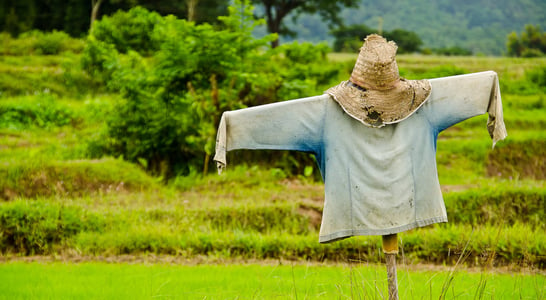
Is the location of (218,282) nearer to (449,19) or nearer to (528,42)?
(528,42)

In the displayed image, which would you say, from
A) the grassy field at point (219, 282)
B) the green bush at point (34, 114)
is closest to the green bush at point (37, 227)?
the grassy field at point (219, 282)

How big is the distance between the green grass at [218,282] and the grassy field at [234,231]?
19 millimetres

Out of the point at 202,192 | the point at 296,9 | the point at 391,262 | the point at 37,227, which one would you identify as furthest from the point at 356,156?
the point at 296,9

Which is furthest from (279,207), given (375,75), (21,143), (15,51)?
(15,51)

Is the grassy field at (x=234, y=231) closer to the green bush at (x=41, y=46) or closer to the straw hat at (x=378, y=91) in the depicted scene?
the straw hat at (x=378, y=91)

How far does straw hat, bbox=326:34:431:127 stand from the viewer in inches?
140

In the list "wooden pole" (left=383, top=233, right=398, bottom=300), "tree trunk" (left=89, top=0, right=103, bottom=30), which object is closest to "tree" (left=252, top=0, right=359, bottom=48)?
"tree trunk" (left=89, top=0, right=103, bottom=30)

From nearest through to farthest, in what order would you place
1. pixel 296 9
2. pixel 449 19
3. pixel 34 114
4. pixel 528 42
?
pixel 34 114
pixel 296 9
pixel 528 42
pixel 449 19

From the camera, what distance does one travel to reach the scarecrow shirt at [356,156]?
3590 mm

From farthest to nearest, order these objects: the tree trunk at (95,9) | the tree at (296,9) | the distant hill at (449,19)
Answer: the distant hill at (449,19)
the tree at (296,9)
the tree trunk at (95,9)

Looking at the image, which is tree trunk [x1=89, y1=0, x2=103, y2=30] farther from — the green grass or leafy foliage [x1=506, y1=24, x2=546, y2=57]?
leafy foliage [x1=506, y1=24, x2=546, y2=57]

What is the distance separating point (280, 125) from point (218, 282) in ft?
8.25

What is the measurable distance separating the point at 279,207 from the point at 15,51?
14968mm

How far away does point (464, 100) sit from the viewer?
12.2 ft
